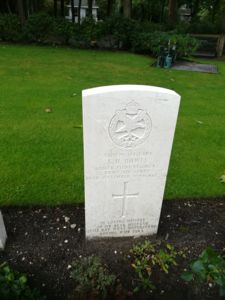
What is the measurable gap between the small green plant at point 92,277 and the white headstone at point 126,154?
37 centimetres

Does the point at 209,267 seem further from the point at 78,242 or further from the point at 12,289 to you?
the point at 78,242

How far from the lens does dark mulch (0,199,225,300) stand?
7.84 feet

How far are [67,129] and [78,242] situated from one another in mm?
2501

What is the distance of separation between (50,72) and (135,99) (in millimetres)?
6706

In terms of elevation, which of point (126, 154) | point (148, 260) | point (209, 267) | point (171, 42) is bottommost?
point (148, 260)

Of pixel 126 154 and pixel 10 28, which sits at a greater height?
pixel 10 28

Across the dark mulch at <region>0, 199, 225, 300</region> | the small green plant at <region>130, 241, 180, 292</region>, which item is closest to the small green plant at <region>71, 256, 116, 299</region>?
the dark mulch at <region>0, 199, 225, 300</region>

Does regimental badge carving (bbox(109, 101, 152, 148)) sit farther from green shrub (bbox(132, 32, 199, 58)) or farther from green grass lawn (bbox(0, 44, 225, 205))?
green shrub (bbox(132, 32, 199, 58))

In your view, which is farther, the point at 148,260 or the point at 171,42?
the point at 171,42

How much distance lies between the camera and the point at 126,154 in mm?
2338

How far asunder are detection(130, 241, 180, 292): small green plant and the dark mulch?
0.06 metres

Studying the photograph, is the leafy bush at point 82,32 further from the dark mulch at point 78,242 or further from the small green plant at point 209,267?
the small green plant at point 209,267

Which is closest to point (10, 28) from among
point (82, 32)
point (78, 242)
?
point (82, 32)

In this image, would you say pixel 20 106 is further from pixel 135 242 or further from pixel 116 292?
pixel 116 292
